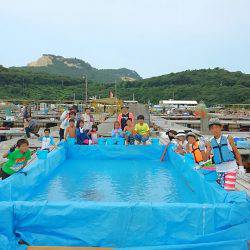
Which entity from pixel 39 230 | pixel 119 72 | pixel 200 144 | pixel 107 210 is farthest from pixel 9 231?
pixel 119 72

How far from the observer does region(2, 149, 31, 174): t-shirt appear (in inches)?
291

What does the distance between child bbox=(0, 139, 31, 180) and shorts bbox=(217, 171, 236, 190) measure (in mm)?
3567

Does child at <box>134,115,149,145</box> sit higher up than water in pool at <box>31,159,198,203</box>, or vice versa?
child at <box>134,115,149,145</box>

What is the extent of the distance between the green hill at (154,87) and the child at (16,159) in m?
64.5

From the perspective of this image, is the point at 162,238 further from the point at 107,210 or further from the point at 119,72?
the point at 119,72

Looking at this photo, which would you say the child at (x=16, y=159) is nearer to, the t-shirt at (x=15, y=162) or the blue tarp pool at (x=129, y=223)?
the t-shirt at (x=15, y=162)

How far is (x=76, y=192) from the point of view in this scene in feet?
26.1

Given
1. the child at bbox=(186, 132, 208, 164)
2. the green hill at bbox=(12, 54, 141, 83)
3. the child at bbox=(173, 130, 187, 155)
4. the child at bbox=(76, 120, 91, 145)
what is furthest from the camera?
the green hill at bbox=(12, 54, 141, 83)

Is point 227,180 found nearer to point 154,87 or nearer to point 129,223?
point 129,223

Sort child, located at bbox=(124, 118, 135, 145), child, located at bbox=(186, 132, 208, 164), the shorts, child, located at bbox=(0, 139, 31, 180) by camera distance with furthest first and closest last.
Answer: child, located at bbox=(124, 118, 135, 145) < child, located at bbox=(186, 132, 208, 164) < child, located at bbox=(0, 139, 31, 180) < the shorts

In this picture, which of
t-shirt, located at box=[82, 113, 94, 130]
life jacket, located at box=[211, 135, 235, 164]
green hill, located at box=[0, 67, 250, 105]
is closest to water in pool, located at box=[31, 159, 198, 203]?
life jacket, located at box=[211, 135, 235, 164]

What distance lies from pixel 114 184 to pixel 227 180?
136 inches

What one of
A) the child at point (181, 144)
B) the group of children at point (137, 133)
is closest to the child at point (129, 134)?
the group of children at point (137, 133)

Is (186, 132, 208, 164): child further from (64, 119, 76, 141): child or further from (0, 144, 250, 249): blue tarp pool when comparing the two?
(64, 119, 76, 141): child
